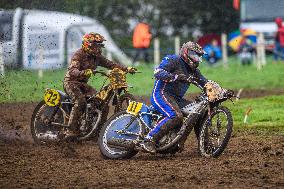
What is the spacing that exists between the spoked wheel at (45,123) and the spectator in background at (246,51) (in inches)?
973

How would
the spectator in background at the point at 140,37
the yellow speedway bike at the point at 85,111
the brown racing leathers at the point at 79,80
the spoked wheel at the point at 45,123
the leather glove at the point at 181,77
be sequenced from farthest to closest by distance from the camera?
the spectator in background at the point at 140,37
the spoked wheel at the point at 45,123
the brown racing leathers at the point at 79,80
the yellow speedway bike at the point at 85,111
the leather glove at the point at 181,77

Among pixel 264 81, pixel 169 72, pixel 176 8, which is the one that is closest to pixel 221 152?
pixel 169 72

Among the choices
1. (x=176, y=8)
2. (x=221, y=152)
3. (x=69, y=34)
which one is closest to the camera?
(x=221, y=152)

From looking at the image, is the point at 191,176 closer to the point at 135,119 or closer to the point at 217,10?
the point at 135,119

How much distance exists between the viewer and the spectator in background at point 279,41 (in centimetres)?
4003

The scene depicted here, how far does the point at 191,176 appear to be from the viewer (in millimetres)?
11969

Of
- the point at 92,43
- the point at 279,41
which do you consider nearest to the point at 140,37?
the point at 279,41

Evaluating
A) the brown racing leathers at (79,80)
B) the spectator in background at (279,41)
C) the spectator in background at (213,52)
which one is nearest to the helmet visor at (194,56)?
the brown racing leathers at (79,80)

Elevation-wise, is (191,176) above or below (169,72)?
below

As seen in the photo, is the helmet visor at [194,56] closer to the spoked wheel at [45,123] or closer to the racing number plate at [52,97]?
the racing number plate at [52,97]

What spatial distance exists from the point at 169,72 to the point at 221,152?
139 centimetres

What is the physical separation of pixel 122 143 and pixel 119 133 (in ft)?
0.59

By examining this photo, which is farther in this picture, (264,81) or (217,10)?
(217,10)

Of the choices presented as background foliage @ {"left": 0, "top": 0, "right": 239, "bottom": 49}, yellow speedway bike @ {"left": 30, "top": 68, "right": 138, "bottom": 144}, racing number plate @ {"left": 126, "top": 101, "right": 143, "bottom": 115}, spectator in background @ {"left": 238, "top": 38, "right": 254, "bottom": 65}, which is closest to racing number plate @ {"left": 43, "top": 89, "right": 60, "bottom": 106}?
yellow speedway bike @ {"left": 30, "top": 68, "right": 138, "bottom": 144}
